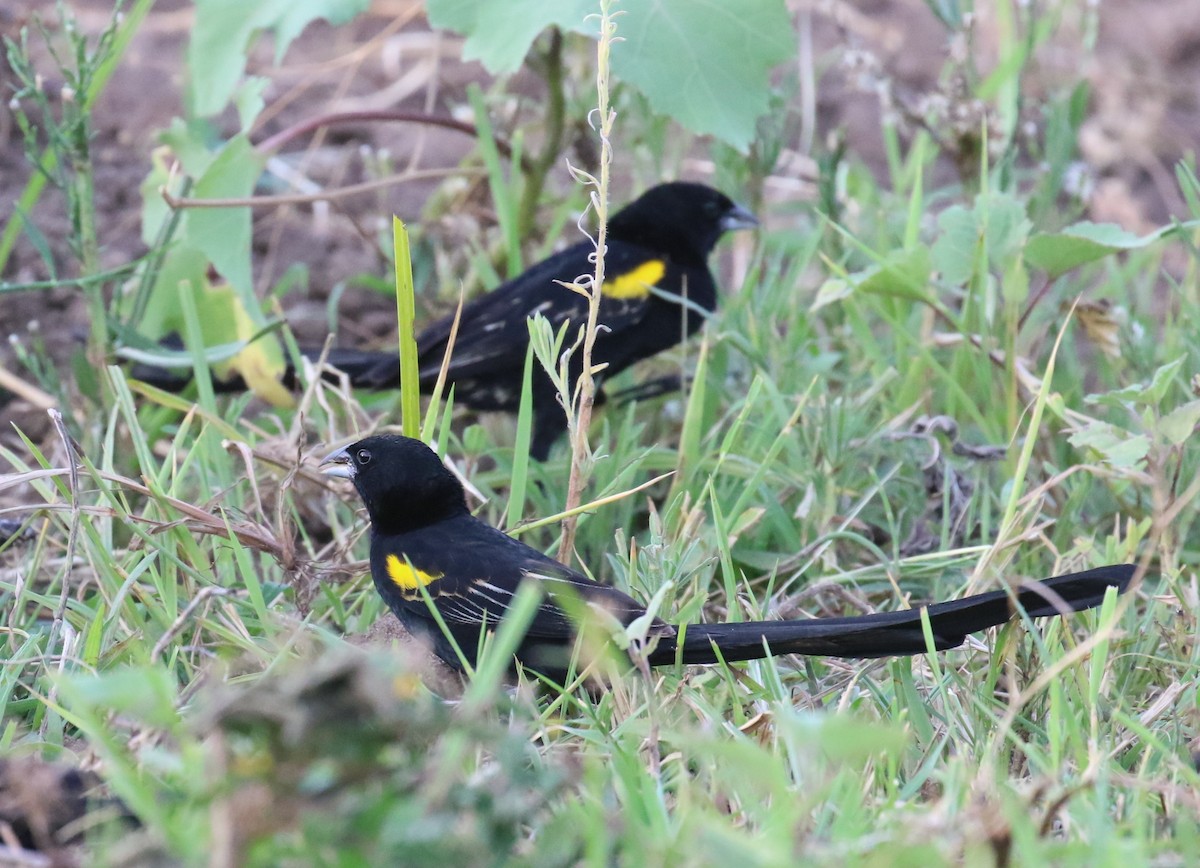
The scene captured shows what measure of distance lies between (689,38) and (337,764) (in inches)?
105

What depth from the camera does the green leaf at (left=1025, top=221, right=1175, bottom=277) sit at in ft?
10.2

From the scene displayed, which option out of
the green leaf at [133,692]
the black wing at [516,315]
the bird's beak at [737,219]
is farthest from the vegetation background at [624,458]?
the black wing at [516,315]

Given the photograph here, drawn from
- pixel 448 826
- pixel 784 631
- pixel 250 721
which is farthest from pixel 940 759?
pixel 250 721

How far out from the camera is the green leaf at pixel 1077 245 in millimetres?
3111

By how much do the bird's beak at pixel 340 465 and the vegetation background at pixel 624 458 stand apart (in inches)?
6.7

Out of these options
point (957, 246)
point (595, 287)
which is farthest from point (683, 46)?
point (595, 287)

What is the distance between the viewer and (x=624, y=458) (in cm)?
328

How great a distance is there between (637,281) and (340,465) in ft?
4.73

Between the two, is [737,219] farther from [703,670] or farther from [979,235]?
[703,670]

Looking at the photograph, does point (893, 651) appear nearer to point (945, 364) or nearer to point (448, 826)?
point (448, 826)

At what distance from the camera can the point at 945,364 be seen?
12.7ft

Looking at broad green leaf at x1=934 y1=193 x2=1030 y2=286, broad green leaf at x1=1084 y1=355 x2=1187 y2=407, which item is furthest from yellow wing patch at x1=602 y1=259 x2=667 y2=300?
broad green leaf at x1=1084 y1=355 x2=1187 y2=407

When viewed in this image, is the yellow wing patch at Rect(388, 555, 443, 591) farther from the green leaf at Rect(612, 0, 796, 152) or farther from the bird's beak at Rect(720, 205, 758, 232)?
the bird's beak at Rect(720, 205, 758, 232)

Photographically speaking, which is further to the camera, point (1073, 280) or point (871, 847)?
point (1073, 280)
